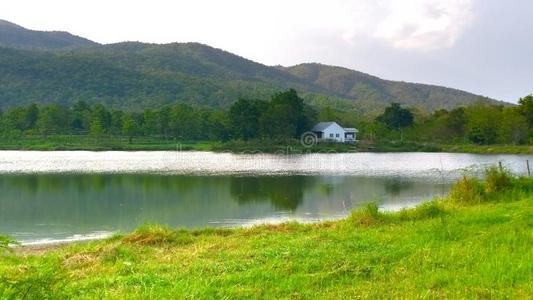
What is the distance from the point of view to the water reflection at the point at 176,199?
621 inches

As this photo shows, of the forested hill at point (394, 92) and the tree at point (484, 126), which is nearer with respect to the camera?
the tree at point (484, 126)

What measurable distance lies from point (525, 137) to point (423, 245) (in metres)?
65.9

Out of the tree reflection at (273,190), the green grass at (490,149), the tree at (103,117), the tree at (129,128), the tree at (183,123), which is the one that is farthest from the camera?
the tree at (103,117)

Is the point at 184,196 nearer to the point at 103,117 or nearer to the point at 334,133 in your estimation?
the point at 103,117

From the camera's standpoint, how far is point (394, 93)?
179m

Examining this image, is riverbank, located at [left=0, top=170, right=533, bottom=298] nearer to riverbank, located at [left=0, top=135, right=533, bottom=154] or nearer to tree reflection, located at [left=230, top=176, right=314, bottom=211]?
tree reflection, located at [left=230, top=176, right=314, bottom=211]

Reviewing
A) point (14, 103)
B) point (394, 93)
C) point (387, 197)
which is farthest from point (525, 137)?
point (394, 93)

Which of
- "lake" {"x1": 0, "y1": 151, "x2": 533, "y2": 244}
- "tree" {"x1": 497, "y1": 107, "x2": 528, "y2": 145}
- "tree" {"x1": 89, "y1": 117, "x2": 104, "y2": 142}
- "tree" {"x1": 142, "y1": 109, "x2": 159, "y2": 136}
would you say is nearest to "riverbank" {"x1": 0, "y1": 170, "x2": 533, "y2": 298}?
"lake" {"x1": 0, "y1": 151, "x2": 533, "y2": 244}

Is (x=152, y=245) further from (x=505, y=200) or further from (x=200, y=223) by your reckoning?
(x=505, y=200)

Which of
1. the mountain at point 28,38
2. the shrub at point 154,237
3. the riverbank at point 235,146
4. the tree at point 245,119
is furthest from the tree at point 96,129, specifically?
the mountain at point 28,38

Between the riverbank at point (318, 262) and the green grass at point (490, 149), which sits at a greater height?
the green grass at point (490, 149)

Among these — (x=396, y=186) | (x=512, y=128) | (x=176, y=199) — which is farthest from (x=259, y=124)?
(x=176, y=199)

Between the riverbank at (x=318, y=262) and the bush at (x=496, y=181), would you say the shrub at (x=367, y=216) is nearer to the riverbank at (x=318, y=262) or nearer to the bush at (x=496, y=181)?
the riverbank at (x=318, y=262)

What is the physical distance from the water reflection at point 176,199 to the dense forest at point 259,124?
3690 cm
